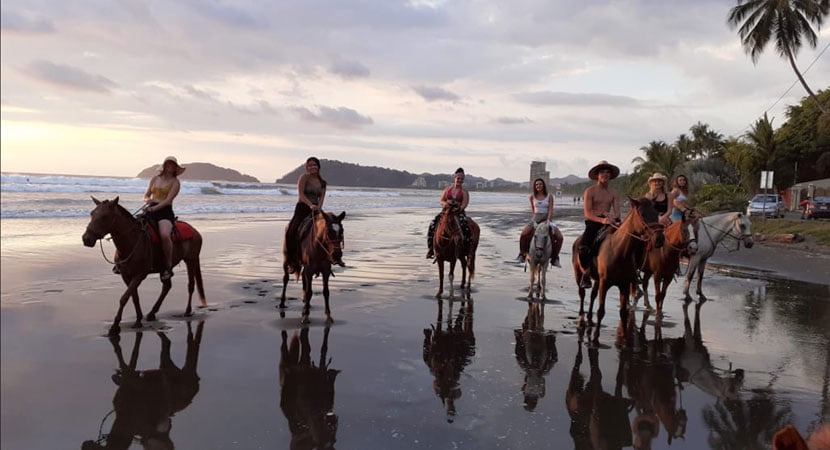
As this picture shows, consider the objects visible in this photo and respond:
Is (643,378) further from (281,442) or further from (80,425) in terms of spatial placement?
(80,425)

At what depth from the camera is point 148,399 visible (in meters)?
5.01

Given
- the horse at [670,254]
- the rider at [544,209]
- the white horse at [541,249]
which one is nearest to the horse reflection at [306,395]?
the white horse at [541,249]

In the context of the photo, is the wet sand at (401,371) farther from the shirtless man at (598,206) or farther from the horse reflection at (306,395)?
the shirtless man at (598,206)

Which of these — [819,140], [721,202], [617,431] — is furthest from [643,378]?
[819,140]

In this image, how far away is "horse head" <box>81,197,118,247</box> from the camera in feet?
22.8

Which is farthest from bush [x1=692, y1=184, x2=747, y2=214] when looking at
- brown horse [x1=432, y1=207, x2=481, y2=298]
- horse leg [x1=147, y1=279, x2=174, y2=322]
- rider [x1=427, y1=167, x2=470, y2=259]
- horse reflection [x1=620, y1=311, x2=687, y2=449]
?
horse leg [x1=147, y1=279, x2=174, y2=322]

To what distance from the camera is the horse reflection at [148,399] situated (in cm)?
423

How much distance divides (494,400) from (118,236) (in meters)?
6.05

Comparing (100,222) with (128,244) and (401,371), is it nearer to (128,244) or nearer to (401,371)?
(128,244)

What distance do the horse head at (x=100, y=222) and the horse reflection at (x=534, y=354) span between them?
6.20 meters

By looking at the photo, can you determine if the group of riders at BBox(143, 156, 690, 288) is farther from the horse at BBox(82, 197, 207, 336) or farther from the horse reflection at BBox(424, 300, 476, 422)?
the horse reflection at BBox(424, 300, 476, 422)

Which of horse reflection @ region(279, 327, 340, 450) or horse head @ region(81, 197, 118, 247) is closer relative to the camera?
horse reflection @ region(279, 327, 340, 450)

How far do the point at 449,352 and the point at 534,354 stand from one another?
1174 mm

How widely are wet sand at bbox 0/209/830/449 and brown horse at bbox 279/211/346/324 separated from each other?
1.64 feet
